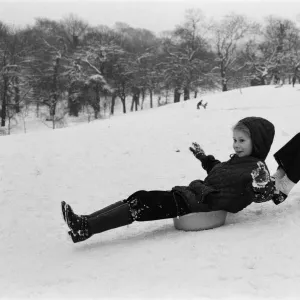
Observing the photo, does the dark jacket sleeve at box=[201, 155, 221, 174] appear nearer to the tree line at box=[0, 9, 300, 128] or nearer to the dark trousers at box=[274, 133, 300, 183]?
the dark trousers at box=[274, 133, 300, 183]

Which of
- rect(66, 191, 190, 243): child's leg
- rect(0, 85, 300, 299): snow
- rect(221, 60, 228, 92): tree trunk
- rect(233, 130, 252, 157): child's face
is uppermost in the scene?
rect(221, 60, 228, 92): tree trunk

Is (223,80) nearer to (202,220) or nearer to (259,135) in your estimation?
(259,135)

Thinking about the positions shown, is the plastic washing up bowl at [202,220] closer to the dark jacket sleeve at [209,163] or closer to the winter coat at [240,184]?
the winter coat at [240,184]

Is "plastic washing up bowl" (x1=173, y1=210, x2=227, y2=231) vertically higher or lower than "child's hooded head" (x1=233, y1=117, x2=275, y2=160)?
lower

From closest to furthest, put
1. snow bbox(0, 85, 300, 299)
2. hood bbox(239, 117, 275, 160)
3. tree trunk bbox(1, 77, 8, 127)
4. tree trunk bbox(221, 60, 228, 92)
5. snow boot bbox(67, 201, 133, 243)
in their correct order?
snow bbox(0, 85, 300, 299) → snow boot bbox(67, 201, 133, 243) → hood bbox(239, 117, 275, 160) → tree trunk bbox(1, 77, 8, 127) → tree trunk bbox(221, 60, 228, 92)

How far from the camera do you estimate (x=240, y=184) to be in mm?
3297

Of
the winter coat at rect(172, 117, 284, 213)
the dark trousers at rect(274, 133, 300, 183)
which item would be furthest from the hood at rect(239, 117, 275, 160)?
the dark trousers at rect(274, 133, 300, 183)

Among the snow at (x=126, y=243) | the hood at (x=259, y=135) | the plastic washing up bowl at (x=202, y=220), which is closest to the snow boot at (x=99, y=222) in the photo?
the snow at (x=126, y=243)

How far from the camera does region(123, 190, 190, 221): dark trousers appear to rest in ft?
11.0

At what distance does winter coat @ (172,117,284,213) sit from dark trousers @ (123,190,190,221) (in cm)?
8

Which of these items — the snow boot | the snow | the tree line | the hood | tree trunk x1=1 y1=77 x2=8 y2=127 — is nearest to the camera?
the snow

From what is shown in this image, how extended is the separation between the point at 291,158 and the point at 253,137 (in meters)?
0.52

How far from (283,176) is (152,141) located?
627 cm

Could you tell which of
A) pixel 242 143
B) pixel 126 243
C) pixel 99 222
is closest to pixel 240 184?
pixel 242 143
